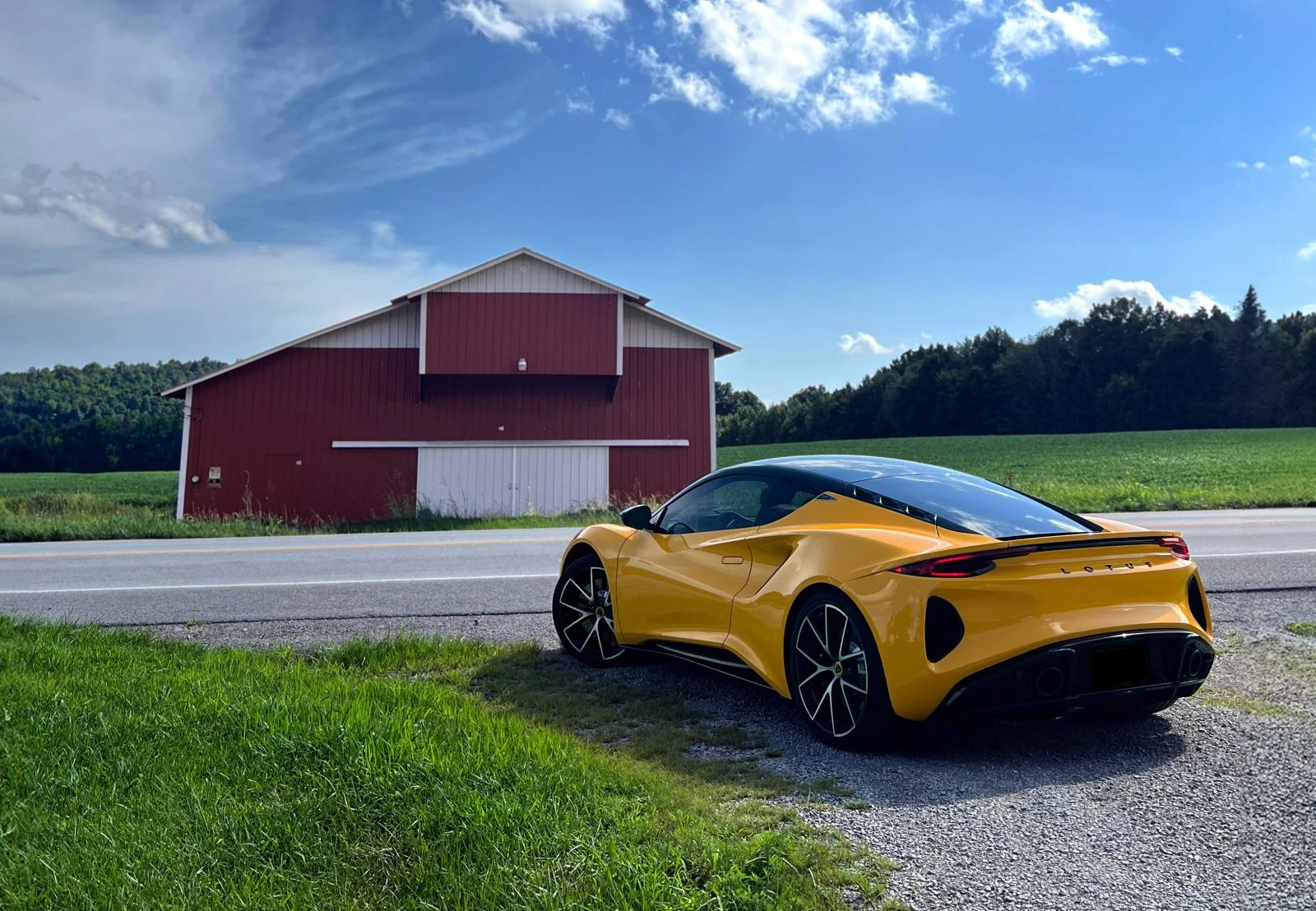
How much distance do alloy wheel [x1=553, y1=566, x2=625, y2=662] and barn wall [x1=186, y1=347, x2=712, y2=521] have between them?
61.2 feet

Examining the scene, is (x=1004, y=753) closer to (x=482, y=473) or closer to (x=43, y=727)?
(x=43, y=727)

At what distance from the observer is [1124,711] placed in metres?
4.43

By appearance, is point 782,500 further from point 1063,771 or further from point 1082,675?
point 1063,771

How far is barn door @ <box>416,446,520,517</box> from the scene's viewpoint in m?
24.8

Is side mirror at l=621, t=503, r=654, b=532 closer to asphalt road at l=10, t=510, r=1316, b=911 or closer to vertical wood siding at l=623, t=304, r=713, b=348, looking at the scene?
asphalt road at l=10, t=510, r=1316, b=911

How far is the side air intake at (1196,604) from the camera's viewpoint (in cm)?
424

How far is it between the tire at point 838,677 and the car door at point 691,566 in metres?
0.52

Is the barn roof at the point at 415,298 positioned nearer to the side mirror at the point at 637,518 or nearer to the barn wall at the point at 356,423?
the barn wall at the point at 356,423

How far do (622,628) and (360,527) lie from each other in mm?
16369

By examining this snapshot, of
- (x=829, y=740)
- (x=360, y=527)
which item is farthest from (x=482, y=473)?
(x=829, y=740)

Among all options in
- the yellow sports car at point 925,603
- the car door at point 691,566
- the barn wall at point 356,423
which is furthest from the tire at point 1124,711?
the barn wall at point 356,423

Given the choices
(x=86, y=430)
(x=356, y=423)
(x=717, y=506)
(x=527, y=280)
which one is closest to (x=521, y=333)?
(x=527, y=280)

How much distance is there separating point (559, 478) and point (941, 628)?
2159 centimetres

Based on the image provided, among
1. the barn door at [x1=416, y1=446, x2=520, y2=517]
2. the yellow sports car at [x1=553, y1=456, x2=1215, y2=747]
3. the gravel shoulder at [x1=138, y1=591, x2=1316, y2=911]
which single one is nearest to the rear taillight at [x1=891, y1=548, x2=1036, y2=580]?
the yellow sports car at [x1=553, y1=456, x2=1215, y2=747]
